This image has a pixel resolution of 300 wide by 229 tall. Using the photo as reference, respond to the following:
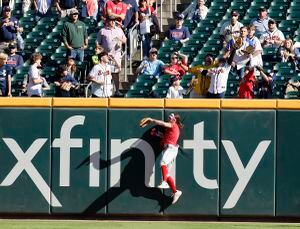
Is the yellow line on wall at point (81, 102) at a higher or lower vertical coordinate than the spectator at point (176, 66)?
lower

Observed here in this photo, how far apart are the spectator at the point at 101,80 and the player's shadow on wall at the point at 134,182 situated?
2.78 meters

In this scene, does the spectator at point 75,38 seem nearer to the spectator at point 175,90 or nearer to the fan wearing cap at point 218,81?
the spectator at point 175,90

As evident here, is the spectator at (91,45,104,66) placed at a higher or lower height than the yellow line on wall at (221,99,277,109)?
higher

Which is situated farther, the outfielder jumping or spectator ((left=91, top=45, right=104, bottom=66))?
spectator ((left=91, top=45, right=104, bottom=66))

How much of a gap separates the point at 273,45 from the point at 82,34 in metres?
3.73

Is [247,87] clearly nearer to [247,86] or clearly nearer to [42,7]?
[247,86]

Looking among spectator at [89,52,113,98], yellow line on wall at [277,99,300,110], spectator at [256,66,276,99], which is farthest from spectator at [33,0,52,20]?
yellow line on wall at [277,99,300,110]

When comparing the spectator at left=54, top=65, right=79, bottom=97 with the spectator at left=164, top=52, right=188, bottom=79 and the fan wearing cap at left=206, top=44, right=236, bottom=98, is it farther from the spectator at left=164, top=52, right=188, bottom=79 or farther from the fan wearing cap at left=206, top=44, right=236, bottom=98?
the fan wearing cap at left=206, top=44, right=236, bottom=98

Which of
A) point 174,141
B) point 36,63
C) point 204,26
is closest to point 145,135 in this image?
point 174,141

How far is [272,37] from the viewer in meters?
25.6

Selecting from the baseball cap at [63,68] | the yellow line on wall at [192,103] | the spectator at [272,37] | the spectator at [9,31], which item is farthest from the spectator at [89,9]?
the yellow line on wall at [192,103]

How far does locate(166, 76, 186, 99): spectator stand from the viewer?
2384 centimetres

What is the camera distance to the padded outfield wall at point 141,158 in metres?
21.4

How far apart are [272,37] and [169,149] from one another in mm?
5145
